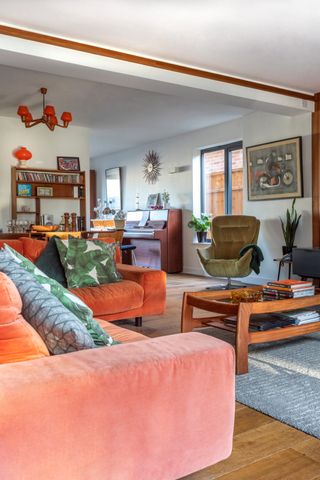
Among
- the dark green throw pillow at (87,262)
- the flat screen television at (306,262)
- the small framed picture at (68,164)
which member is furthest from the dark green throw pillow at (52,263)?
the small framed picture at (68,164)

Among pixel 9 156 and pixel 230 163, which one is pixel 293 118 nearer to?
pixel 230 163

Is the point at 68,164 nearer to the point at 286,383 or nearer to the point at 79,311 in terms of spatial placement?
the point at 286,383

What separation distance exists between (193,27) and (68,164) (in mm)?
4100

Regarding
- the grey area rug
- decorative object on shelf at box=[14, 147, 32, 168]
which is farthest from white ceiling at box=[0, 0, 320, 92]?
decorative object on shelf at box=[14, 147, 32, 168]

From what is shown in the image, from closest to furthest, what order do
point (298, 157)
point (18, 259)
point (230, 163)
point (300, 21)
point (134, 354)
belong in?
point (134, 354)
point (18, 259)
point (300, 21)
point (298, 157)
point (230, 163)

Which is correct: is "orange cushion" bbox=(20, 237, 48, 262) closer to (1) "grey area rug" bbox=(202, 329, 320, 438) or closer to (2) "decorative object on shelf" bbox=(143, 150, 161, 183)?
(1) "grey area rug" bbox=(202, 329, 320, 438)

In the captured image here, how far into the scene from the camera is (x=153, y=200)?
841 centimetres

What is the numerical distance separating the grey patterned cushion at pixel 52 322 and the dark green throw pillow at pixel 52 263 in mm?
1917

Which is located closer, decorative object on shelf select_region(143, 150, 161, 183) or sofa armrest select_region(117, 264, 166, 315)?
sofa armrest select_region(117, 264, 166, 315)

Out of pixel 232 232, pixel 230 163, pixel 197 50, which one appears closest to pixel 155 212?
pixel 230 163

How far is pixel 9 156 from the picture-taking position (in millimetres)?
6637

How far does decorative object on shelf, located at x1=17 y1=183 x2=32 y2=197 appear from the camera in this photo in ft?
21.8

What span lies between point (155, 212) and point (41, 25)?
16.0 feet

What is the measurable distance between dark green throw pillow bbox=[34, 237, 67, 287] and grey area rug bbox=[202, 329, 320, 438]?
4.97 ft
